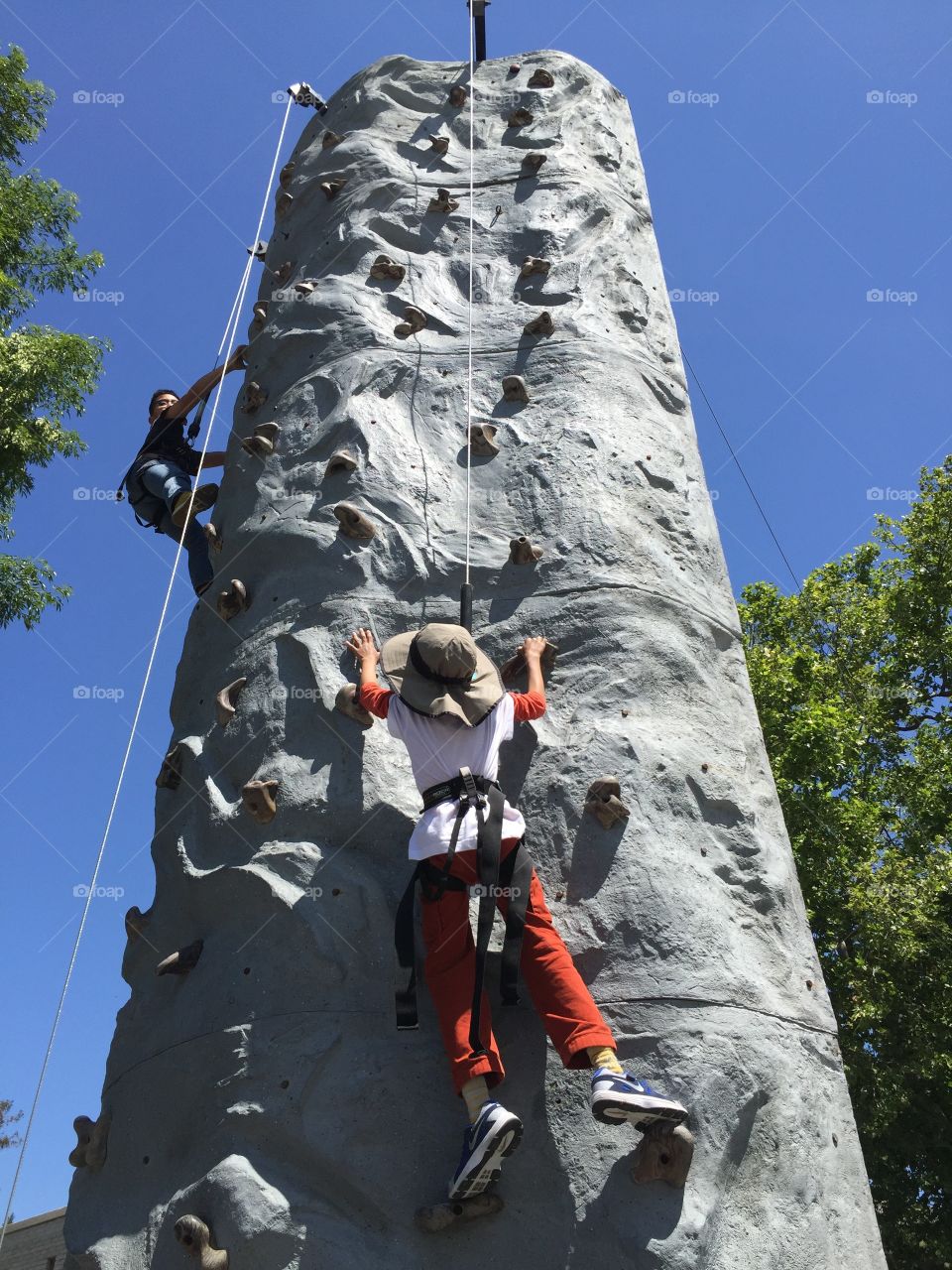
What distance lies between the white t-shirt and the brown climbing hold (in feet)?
2.93

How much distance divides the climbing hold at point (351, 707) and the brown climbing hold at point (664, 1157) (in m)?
1.68

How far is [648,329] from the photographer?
5.78 meters

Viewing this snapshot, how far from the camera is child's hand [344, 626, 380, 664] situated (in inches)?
162

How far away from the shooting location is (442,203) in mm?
6238

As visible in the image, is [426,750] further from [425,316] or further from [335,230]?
[335,230]

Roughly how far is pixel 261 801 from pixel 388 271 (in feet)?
10.2

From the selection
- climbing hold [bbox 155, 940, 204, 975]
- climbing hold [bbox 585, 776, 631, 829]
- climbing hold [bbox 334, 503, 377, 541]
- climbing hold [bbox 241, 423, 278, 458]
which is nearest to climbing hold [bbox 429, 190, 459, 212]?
climbing hold [bbox 241, 423, 278, 458]

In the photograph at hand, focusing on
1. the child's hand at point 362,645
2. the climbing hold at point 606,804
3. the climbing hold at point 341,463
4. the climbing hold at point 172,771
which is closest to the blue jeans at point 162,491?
the climbing hold at point 341,463

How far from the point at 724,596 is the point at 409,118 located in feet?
13.6

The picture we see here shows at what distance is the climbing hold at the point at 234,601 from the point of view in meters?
4.71

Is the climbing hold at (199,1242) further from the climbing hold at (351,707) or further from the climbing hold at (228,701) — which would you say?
the climbing hold at (228,701)

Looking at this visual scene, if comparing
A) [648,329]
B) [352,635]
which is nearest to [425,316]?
[648,329]

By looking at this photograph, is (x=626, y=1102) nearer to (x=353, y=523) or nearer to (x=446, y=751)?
(x=446, y=751)

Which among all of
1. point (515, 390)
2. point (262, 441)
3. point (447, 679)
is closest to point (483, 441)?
point (515, 390)
